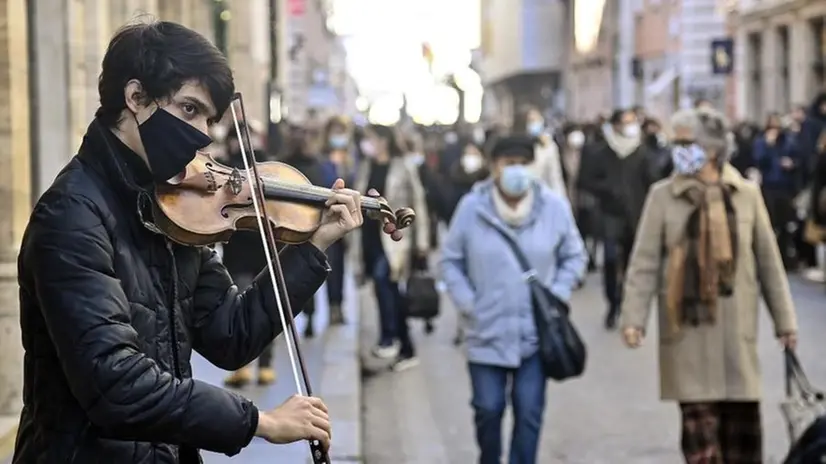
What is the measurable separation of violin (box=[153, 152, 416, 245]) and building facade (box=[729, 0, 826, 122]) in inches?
1218

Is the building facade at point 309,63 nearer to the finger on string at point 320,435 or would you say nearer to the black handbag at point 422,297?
the black handbag at point 422,297

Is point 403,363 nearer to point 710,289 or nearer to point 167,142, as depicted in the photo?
point 710,289

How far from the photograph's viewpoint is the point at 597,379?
11164mm

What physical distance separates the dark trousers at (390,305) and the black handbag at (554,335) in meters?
5.02

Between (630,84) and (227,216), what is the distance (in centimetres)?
4876

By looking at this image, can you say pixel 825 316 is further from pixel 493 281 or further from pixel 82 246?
pixel 82 246

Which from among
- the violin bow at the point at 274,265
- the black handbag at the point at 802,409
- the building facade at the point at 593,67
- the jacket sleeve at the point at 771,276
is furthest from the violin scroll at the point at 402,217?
the building facade at the point at 593,67

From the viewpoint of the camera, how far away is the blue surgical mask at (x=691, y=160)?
6461 millimetres

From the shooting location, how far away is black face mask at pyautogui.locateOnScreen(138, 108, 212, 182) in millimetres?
2965

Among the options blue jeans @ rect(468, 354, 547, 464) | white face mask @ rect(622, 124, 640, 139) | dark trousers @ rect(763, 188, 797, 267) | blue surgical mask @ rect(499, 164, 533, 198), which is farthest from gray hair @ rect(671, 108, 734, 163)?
dark trousers @ rect(763, 188, 797, 267)

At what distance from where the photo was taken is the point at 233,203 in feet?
10.3

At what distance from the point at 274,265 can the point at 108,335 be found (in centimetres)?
51

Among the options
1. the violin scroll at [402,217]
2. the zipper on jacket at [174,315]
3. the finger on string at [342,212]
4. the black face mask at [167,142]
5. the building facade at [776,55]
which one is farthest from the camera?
the building facade at [776,55]

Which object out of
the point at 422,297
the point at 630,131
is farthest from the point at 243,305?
the point at 630,131
